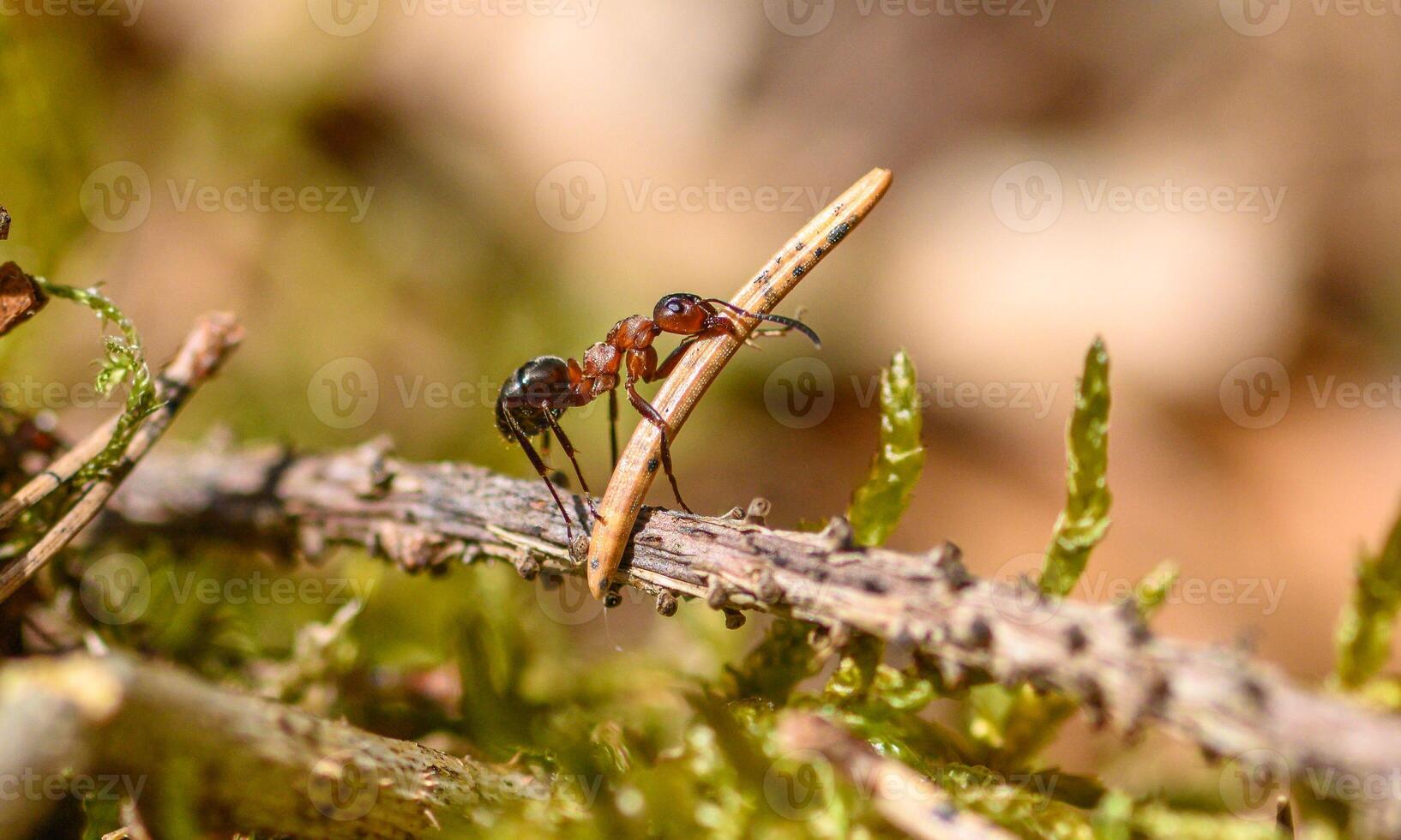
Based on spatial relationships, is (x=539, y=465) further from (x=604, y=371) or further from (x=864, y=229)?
(x=864, y=229)

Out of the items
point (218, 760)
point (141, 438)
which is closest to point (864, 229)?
point (141, 438)

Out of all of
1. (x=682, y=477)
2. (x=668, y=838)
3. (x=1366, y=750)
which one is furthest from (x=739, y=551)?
(x=682, y=477)

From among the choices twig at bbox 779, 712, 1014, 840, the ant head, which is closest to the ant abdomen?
the ant head

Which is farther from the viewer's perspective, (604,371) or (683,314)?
(604,371)

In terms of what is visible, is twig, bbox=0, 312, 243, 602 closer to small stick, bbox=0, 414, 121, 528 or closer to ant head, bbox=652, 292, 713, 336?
small stick, bbox=0, 414, 121, 528

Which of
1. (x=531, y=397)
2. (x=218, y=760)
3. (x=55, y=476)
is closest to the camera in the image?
(x=218, y=760)

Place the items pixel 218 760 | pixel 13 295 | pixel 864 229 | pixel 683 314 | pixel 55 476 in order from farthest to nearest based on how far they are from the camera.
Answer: pixel 864 229 < pixel 683 314 < pixel 55 476 < pixel 13 295 < pixel 218 760

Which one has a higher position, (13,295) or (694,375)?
(694,375)
